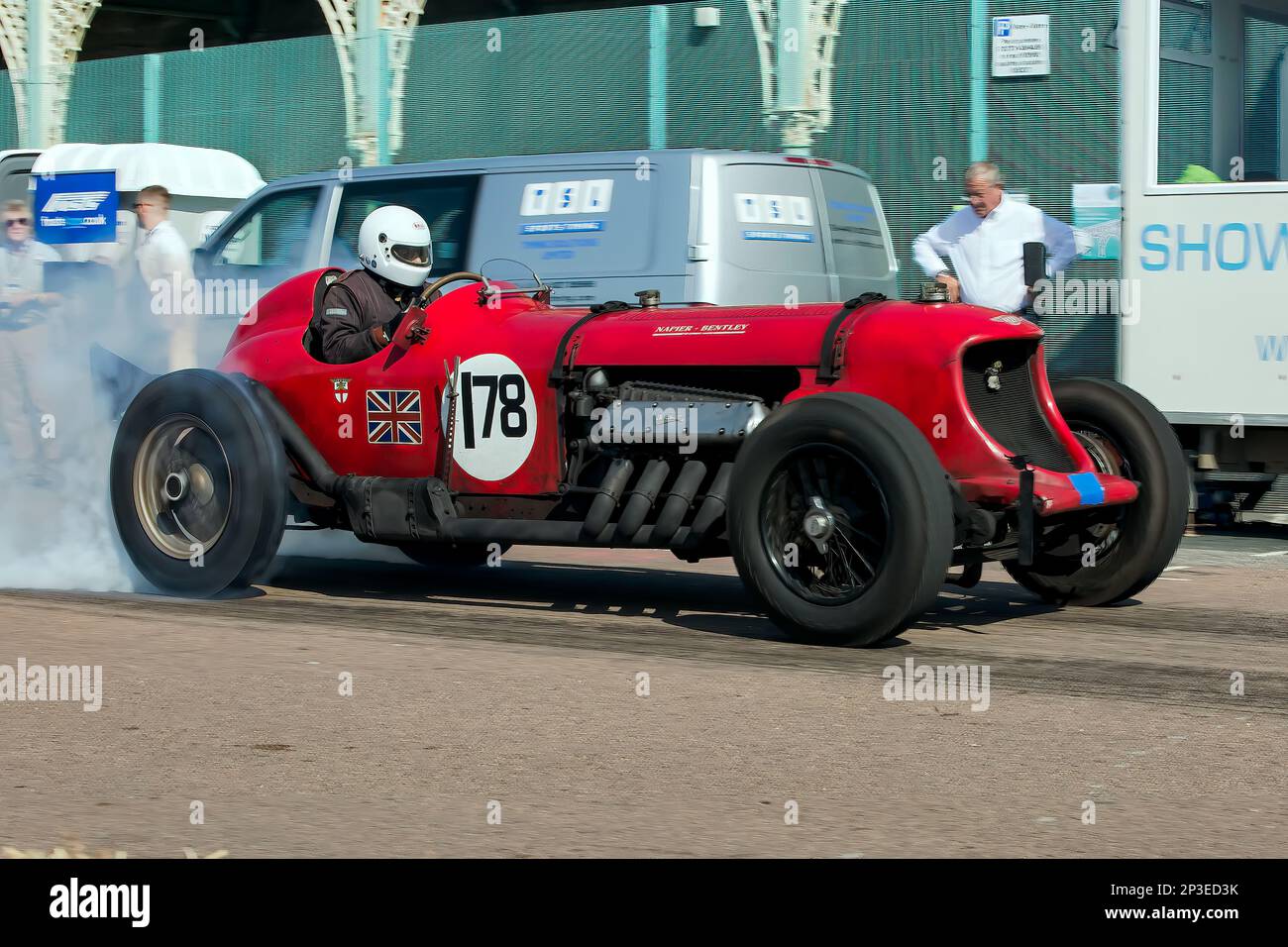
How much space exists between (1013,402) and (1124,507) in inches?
30.5

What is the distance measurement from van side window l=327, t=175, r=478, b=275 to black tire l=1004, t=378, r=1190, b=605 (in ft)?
12.6

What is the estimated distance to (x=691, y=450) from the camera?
8.29 m

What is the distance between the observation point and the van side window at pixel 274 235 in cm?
1163

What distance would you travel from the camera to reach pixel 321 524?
9250 millimetres

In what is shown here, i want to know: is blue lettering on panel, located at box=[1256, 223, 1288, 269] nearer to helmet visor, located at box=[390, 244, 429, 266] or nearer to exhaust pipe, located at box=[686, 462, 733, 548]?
exhaust pipe, located at box=[686, 462, 733, 548]

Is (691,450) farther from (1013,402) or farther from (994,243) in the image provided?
(994,243)

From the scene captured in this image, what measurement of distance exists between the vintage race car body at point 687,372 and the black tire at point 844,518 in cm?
44

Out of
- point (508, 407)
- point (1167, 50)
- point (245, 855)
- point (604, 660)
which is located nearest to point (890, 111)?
point (1167, 50)

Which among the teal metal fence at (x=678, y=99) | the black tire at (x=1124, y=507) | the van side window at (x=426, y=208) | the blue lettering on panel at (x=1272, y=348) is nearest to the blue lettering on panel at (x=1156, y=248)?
the blue lettering on panel at (x=1272, y=348)

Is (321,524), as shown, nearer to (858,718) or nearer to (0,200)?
(858,718)

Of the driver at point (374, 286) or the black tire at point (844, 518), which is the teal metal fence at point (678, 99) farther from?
the black tire at point (844, 518)

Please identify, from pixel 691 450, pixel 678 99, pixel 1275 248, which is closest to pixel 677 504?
pixel 691 450

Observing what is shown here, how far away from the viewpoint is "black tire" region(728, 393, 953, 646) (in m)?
7.19
